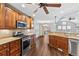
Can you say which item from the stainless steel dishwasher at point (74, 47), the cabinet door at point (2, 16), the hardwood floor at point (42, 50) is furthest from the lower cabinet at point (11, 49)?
the stainless steel dishwasher at point (74, 47)

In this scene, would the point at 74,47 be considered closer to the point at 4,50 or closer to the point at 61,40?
the point at 61,40

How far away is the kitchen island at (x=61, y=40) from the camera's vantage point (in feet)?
9.36

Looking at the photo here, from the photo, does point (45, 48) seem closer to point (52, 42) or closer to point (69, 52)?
point (52, 42)

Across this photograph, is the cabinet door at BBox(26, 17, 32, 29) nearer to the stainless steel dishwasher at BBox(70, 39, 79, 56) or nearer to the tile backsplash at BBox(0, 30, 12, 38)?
the tile backsplash at BBox(0, 30, 12, 38)

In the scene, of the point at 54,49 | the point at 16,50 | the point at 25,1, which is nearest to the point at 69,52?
the point at 54,49

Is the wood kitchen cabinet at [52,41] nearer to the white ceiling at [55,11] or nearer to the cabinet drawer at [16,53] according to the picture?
the white ceiling at [55,11]

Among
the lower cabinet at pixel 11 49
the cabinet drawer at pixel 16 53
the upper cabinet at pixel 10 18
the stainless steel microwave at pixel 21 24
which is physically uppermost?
the upper cabinet at pixel 10 18

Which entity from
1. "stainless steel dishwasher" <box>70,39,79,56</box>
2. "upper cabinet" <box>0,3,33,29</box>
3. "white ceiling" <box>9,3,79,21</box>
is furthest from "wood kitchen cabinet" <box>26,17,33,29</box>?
"stainless steel dishwasher" <box>70,39,79,56</box>

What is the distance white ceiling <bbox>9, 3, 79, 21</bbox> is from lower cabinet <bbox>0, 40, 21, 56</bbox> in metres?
0.78

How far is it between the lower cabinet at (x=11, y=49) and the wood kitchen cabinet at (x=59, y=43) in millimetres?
796

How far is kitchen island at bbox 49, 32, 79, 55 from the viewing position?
9.36 feet

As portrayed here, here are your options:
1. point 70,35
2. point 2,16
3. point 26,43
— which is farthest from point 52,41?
point 2,16

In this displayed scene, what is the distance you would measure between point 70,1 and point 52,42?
106cm

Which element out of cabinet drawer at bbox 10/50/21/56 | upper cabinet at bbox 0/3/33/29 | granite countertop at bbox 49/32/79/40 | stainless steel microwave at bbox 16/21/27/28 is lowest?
cabinet drawer at bbox 10/50/21/56
